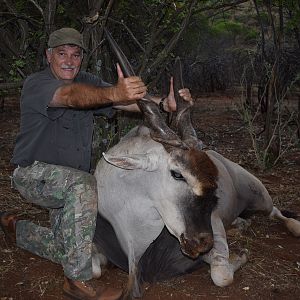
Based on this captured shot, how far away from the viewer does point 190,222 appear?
10.5 feet

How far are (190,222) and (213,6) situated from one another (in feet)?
10.4

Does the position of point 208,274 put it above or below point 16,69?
below

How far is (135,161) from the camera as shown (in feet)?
10.9

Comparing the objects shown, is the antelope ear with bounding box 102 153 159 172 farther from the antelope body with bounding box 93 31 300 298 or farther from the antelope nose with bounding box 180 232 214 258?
the antelope nose with bounding box 180 232 214 258

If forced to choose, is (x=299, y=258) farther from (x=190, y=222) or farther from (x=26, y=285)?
(x=26, y=285)

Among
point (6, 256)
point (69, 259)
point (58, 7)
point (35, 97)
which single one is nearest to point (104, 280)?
point (69, 259)

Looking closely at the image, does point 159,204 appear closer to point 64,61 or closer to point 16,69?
point 64,61

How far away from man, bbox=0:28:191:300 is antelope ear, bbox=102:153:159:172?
252 millimetres

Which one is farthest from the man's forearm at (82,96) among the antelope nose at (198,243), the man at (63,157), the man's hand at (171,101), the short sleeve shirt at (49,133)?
the antelope nose at (198,243)

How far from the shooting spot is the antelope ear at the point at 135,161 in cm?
329

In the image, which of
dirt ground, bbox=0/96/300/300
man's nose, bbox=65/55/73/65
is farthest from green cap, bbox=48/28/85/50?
dirt ground, bbox=0/96/300/300

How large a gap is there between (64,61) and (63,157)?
0.66 metres

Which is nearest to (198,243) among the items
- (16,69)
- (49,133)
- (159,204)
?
(159,204)

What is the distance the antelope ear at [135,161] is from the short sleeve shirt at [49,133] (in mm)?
490
